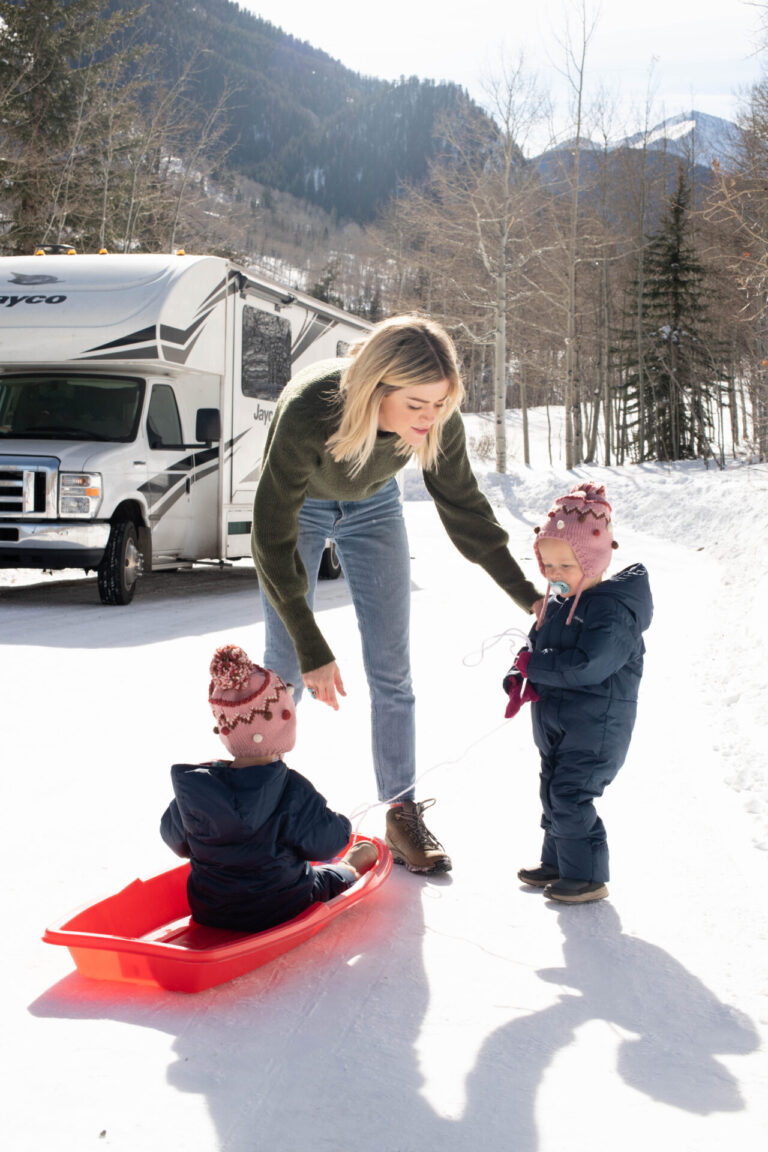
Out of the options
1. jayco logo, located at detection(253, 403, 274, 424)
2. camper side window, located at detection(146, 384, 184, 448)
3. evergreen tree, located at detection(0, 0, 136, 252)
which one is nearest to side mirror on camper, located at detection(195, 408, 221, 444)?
camper side window, located at detection(146, 384, 184, 448)

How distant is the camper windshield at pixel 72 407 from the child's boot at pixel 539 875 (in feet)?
23.5

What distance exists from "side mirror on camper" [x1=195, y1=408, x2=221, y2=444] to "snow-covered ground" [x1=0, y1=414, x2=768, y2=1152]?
4.20m

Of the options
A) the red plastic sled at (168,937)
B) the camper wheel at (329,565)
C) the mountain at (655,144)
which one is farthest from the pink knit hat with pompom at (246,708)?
the mountain at (655,144)

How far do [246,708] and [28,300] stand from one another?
319 inches

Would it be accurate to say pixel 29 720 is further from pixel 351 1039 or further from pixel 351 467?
pixel 351 1039

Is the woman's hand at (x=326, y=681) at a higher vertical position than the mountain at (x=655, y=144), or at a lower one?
lower

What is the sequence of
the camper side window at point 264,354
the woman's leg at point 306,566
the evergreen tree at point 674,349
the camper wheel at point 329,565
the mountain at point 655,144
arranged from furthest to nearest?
the evergreen tree at point 674,349, the mountain at point 655,144, the camper wheel at point 329,565, the camper side window at point 264,354, the woman's leg at point 306,566

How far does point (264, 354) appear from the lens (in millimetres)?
11141

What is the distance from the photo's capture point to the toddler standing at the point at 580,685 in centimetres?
307

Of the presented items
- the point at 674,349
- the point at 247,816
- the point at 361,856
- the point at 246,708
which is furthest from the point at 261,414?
the point at 674,349

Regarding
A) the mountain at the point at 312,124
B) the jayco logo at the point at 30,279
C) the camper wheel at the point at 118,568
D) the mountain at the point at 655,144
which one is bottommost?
the camper wheel at the point at 118,568

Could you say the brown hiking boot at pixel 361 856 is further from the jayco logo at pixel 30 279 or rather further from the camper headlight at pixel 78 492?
the jayco logo at pixel 30 279

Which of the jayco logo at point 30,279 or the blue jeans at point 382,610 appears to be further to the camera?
the jayco logo at point 30,279

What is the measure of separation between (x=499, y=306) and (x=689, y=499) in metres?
10.5
